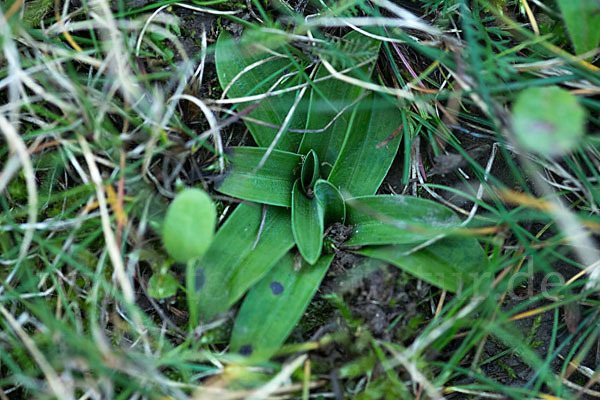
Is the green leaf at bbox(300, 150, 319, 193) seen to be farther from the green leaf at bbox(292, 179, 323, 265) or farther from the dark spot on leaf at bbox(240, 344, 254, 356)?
the dark spot on leaf at bbox(240, 344, 254, 356)

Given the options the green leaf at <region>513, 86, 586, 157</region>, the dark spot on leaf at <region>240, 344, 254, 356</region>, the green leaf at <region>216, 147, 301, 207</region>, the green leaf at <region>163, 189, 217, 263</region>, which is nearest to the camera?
the green leaf at <region>513, 86, 586, 157</region>

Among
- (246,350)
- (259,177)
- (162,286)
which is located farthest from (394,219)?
(162,286)

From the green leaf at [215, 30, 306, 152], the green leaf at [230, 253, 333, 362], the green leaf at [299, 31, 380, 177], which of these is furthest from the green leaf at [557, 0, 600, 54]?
the green leaf at [230, 253, 333, 362]

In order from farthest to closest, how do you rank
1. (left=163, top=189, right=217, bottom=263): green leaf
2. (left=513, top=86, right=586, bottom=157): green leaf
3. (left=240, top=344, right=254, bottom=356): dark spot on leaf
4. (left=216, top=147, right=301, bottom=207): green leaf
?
(left=216, top=147, right=301, bottom=207): green leaf → (left=240, top=344, right=254, bottom=356): dark spot on leaf → (left=163, top=189, right=217, bottom=263): green leaf → (left=513, top=86, right=586, bottom=157): green leaf

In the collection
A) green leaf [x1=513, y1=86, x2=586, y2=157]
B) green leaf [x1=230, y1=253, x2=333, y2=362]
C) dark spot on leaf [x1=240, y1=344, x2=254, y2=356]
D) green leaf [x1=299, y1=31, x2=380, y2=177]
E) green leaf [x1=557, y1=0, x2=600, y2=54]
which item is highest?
green leaf [x1=557, y1=0, x2=600, y2=54]

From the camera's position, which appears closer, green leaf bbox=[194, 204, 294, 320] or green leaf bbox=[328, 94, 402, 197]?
green leaf bbox=[194, 204, 294, 320]

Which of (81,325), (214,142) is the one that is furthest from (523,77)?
(81,325)

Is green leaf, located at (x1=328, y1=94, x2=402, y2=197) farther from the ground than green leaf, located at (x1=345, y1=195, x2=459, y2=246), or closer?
farther from the ground
